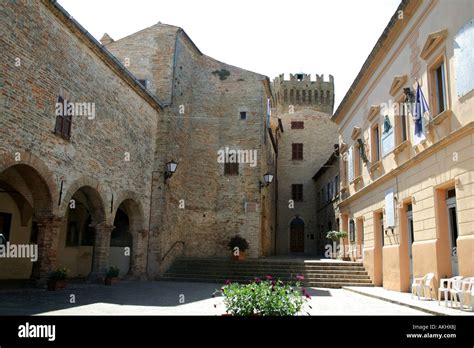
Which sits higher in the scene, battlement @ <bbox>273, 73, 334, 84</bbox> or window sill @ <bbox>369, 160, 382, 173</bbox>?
battlement @ <bbox>273, 73, 334, 84</bbox>

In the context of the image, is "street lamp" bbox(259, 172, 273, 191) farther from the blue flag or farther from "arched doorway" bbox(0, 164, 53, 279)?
"arched doorway" bbox(0, 164, 53, 279)

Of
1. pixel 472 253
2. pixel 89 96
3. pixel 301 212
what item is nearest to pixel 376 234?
pixel 472 253

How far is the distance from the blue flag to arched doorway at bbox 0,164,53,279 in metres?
9.37

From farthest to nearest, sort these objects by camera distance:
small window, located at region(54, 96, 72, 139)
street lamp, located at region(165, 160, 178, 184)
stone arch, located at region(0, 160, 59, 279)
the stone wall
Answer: street lamp, located at region(165, 160, 178, 184) < small window, located at region(54, 96, 72, 139) < stone arch, located at region(0, 160, 59, 279) < the stone wall

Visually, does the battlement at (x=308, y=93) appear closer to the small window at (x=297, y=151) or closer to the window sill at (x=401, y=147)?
the small window at (x=297, y=151)

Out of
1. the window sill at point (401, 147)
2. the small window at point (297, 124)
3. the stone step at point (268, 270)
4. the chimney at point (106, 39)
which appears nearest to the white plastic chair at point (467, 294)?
the window sill at point (401, 147)

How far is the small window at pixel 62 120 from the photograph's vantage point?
35.4ft

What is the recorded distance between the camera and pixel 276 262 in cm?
1627

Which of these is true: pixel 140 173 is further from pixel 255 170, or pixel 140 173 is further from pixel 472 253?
pixel 472 253

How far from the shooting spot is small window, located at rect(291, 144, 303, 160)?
32156 millimetres

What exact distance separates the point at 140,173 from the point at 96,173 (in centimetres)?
319

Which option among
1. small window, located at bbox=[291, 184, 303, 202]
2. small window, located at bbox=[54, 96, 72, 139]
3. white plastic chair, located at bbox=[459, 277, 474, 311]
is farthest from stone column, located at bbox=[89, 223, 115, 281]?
small window, located at bbox=[291, 184, 303, 202]

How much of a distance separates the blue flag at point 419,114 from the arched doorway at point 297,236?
67.9ft

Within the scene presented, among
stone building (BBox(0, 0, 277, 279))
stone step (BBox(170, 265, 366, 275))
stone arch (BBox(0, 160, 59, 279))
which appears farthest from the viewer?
stone step (BBox(170, 265, 366, 275))
